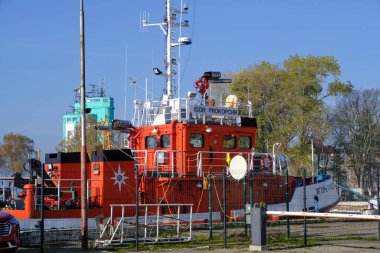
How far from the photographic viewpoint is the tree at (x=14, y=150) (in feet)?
218

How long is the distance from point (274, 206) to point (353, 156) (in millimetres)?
34688

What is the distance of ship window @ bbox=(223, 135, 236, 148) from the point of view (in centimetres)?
2760

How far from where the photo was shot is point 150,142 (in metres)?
27.5

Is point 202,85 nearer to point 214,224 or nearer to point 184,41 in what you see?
point 184,41

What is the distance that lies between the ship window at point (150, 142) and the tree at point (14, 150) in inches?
1622

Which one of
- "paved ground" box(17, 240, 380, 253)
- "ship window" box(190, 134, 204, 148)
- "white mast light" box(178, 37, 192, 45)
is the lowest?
"paved ground" box(17, 240, 380, 253)

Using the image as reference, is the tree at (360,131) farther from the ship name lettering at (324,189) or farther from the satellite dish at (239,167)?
the satellite dish at (239,167)

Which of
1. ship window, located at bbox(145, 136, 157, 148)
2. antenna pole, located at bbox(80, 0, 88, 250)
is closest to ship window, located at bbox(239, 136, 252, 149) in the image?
ship window, located at bbox(145, 136, 157, 148)

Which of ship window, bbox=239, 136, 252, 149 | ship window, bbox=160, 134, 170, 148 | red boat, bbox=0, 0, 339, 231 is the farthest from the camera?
ship window, bbox=239, 136, 252, 149

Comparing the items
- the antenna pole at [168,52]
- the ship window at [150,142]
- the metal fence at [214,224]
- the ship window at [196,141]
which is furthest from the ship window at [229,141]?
the antenna pole at [168,52]

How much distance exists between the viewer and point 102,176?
2253 cm

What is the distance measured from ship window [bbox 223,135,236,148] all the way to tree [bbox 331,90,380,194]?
32.1m

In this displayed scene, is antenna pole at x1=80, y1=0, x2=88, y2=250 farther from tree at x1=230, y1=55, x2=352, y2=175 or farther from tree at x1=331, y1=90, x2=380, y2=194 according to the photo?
tree at x1=331, y1=90, x2=380, y2=194

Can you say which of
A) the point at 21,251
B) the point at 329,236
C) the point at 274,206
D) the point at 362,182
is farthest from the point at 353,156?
the point at 21,251
